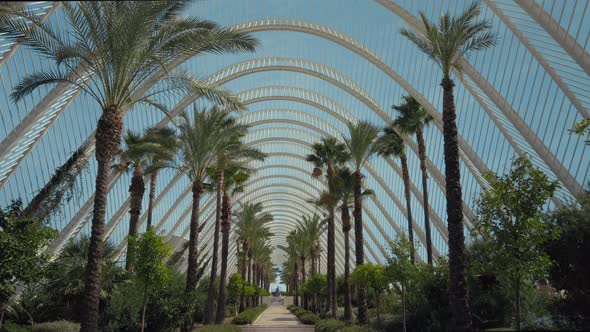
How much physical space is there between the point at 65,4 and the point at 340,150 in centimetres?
2258

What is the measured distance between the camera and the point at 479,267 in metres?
18.4

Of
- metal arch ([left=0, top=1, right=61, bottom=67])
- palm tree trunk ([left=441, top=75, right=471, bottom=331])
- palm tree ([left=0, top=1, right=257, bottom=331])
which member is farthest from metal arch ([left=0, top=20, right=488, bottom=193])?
palm tree trunk ([left=441, top=75, right=471, bottom=331])

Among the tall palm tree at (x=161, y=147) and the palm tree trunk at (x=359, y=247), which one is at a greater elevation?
the tall palm tree at (x=161, y=147)

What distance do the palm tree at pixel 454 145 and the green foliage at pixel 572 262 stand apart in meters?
3.19

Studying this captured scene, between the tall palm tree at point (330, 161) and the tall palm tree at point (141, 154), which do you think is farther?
the tall palm tree at point (330, 161)

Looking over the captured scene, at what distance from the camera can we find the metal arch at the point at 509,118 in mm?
21438

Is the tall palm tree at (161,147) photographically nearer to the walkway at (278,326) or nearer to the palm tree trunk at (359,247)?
the palm tree trunk at (359,247)

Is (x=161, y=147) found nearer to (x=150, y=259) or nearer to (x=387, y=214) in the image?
(x=150, y=259)

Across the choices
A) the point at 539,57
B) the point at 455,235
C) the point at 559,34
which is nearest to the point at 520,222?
the point at 455,235

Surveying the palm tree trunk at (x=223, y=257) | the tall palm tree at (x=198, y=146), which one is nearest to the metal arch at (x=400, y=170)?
the tall palm tree at (x=198, y=146)

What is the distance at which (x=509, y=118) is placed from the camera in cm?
2366

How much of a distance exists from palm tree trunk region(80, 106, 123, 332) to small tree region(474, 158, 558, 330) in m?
10.2

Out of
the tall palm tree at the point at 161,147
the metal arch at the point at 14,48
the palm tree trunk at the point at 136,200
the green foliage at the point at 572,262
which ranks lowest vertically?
the green foliage at the point at 572,262

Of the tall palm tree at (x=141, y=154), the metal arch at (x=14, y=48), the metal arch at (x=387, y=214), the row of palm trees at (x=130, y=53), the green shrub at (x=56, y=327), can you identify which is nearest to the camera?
the row of palm trees at (x=130, y=53)
